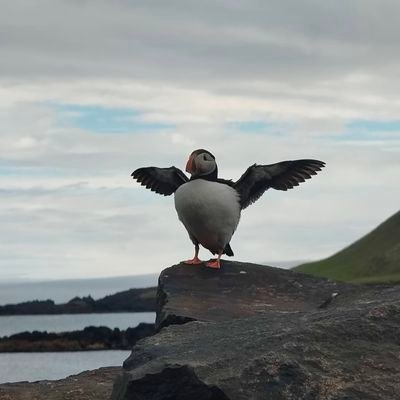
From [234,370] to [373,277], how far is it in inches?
3363

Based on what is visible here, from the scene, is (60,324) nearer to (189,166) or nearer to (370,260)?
(370,260)

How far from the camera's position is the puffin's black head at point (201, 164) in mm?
17422

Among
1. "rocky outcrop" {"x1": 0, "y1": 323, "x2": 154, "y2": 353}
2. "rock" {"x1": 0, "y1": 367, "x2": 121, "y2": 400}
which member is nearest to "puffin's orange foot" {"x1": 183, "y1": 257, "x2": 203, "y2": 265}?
"rock" {"x1": 0, "y1": 367, "x2": 121, "y2": 400}

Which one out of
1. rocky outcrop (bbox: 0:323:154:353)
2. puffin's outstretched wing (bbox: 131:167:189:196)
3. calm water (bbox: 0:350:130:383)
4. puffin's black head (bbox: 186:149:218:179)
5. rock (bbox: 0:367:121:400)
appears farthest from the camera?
rocky outcrop (bbox: 0:323:154:353)

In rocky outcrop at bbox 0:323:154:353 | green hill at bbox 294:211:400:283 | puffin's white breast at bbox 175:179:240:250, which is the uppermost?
green hill at bbox 294:211:400:283

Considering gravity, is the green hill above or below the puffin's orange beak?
above

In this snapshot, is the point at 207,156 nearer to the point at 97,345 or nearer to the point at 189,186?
the point at 189,186

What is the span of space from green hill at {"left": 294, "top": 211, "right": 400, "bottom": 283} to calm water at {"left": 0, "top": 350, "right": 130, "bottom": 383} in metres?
31.0

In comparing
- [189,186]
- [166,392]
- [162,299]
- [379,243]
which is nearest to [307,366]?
[166,392]

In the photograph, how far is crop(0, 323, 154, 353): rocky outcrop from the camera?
2672 inches

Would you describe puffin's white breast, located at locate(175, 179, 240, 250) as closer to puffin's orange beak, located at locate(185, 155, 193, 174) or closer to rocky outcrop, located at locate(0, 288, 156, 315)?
puffin's orange beak, located at locate(185, 155, 193, 174)

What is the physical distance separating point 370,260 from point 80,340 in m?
40.0

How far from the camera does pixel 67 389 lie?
582 inches

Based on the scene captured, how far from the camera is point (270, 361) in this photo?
10.2 metres
